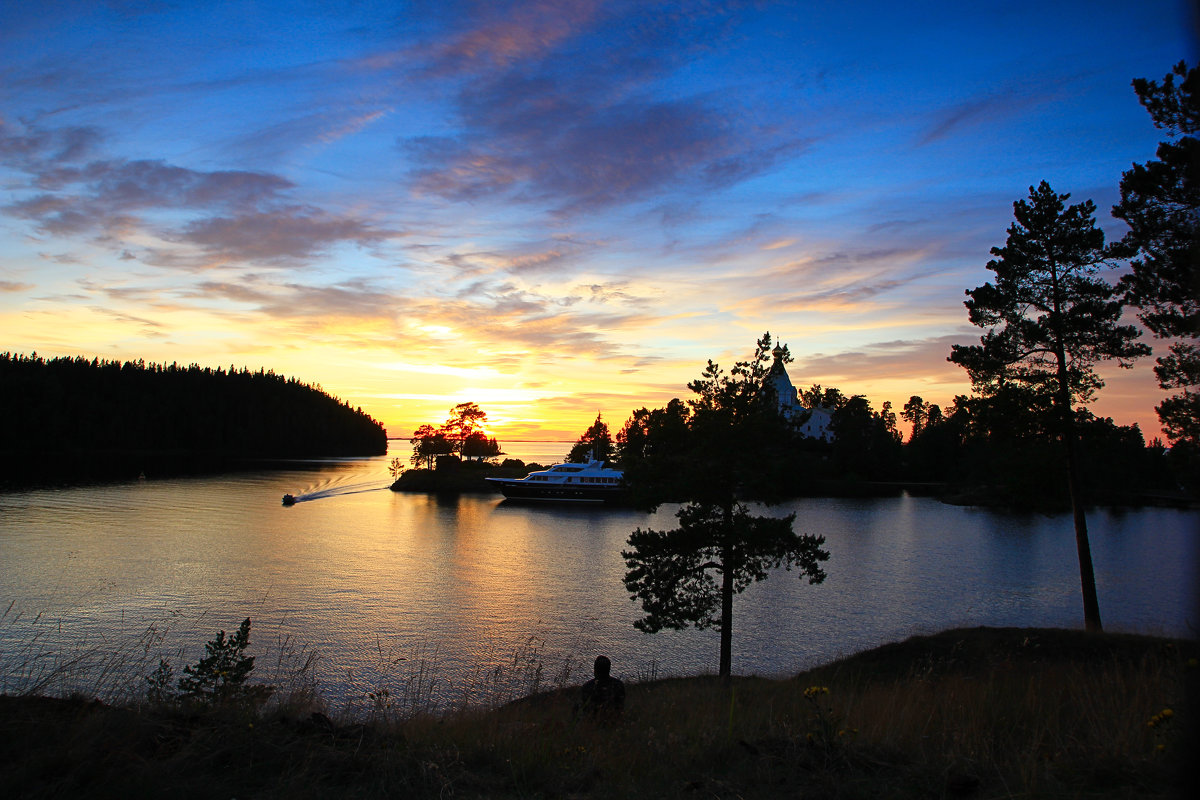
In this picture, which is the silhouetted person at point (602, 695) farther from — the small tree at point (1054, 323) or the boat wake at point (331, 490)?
the boat wake at point (331, 490)

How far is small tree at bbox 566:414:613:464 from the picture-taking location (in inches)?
4476

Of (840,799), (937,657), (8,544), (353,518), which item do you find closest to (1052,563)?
(937,657)

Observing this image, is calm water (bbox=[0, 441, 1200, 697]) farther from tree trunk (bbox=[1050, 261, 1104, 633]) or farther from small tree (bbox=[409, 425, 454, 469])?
small tree (bbox=[409, 425, 454, 469])

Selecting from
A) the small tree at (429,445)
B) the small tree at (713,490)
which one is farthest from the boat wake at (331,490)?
the small tree at (713,490)

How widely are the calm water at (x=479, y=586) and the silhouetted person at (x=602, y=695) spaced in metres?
4.98

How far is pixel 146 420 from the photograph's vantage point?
457ft

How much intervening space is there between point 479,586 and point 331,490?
52.9m

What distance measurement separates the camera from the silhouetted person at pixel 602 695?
22.2 feet

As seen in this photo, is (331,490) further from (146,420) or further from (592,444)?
(146,420)

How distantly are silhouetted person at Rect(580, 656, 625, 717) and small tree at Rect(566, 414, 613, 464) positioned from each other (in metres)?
102

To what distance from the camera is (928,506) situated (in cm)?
6825

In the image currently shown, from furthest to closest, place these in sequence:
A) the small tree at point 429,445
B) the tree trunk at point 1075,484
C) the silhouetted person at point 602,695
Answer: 1. the small tree at point 429,445
2. the tree trunk at point 1075,484
3. the silhouetted person at point 602,695

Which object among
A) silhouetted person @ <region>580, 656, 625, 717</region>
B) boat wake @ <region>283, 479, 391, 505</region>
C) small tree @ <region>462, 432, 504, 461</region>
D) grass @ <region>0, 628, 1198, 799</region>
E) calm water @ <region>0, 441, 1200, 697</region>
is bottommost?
calm water @ <region>0, 441, 1200, 697</region>

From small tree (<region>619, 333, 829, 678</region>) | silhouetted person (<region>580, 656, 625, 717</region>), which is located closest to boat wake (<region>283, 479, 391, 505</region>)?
small tree (<region>619, 333, 829, 678</region>)
